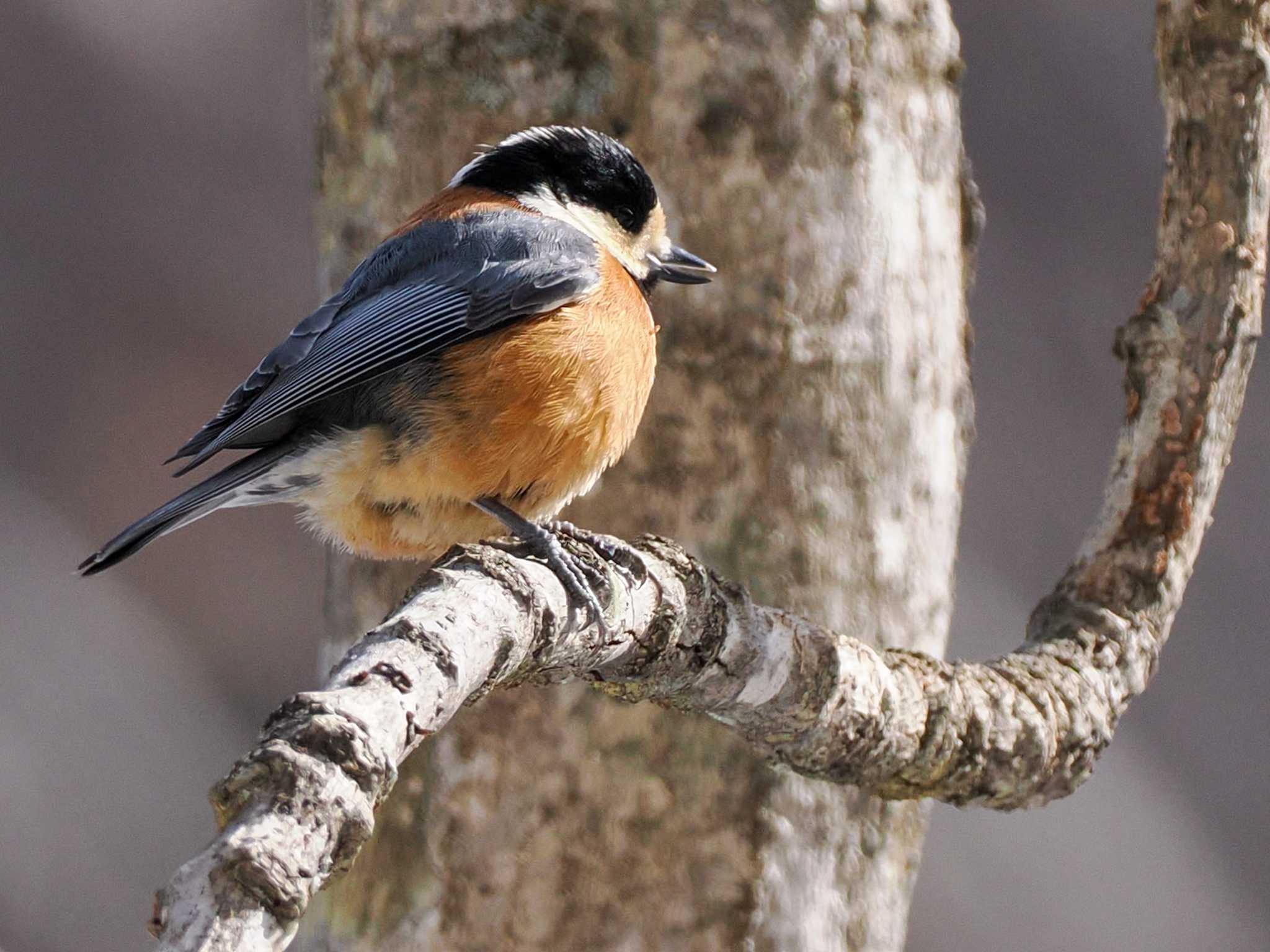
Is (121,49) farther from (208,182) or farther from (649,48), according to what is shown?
(649,48)

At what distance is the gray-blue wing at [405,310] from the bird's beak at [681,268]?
0.08 meters

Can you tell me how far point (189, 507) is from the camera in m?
1.96


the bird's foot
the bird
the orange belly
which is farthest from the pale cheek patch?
the bird's foot

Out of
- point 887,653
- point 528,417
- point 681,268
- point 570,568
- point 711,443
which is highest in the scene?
point 681,268

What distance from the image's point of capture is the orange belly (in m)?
1.99

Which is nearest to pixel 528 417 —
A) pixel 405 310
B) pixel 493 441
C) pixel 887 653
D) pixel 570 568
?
pixel 493 441

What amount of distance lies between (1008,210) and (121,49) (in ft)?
7.25

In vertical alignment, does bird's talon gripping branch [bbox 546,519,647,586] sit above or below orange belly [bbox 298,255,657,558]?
below

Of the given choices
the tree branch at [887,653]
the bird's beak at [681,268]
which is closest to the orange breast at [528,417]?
the bird's beak at [681,268]

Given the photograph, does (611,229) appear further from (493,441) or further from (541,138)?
(493,441)

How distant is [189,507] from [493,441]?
38 cm

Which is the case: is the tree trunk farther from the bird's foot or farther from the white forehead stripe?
the bird's foot

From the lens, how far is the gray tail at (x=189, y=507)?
6.18 feet

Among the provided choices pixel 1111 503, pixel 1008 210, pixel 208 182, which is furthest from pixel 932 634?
pixel 208 182
